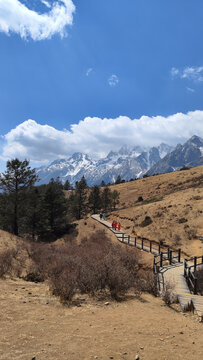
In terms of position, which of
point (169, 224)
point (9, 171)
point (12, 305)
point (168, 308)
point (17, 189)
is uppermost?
point (9, 171)

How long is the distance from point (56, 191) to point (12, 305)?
1257 inches

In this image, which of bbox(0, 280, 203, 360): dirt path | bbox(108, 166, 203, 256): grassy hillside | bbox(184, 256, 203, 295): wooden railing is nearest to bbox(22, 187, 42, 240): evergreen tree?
bbox(108, 166, 203, 256): grassy hillside

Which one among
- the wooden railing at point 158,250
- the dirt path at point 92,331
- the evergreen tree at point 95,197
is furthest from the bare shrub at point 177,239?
the evergreen tree at point 95,197

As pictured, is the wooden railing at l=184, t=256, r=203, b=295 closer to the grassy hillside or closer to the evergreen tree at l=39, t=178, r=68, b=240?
the grassy hillside

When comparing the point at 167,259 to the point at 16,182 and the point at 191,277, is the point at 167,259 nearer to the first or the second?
the point at 191,277

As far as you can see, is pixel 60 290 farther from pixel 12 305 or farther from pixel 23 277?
pixel 23 277

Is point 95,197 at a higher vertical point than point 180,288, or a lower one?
higher

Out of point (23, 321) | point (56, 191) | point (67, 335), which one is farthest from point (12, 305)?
point (56, 191)

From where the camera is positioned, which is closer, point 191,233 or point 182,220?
point 191,233

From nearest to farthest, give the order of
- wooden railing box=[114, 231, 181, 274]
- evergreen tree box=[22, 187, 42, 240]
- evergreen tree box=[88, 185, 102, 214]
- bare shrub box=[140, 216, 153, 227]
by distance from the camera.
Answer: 1. wooden railing box=[114, 231, 181, 274]
2. bare shrub box=[140, 216, 153, 227]
3. evergreen tree box=[22, 187, 42, 240]
4. evergreen tree box=[88, 185, 102, 214]

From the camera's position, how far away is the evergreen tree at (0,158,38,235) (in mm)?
25797

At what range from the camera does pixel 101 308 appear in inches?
281

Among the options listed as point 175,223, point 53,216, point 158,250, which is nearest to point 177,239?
point 158,250

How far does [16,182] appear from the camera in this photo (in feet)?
86.2
